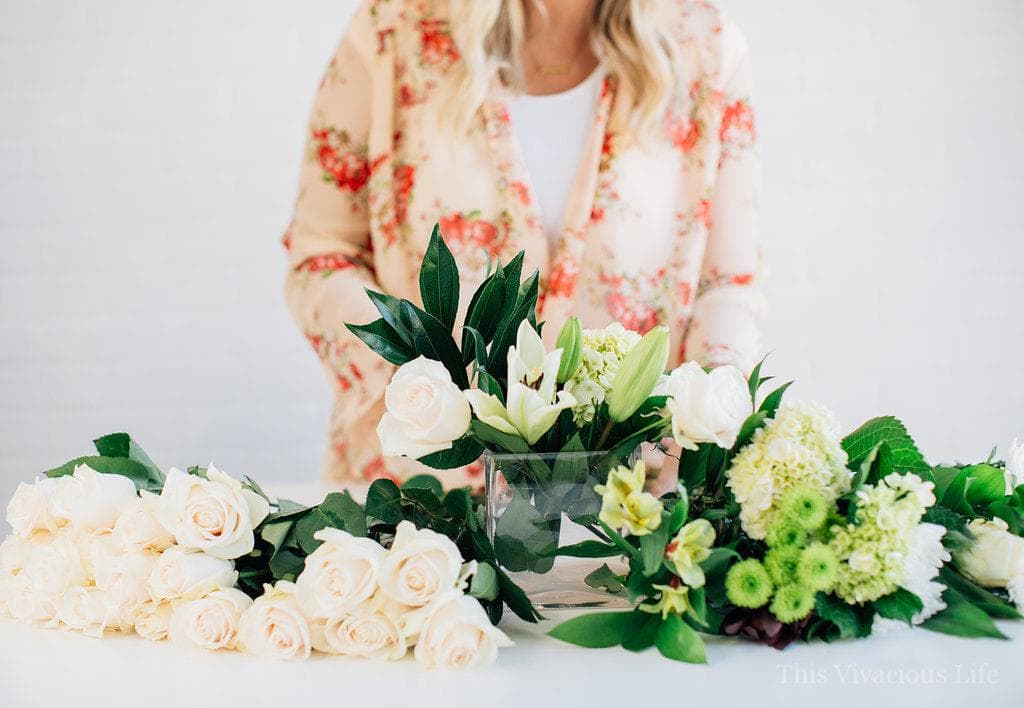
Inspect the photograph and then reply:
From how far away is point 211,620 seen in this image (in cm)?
57

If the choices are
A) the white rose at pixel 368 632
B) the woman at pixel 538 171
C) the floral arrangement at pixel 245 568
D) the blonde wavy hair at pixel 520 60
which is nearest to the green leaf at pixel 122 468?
the floral arrangement at pixel 245 568

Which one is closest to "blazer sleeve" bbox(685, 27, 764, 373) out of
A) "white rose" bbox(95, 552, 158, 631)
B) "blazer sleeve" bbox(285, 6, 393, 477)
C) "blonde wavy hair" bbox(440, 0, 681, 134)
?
"blonde wavy hair" bbox(440, 0, 681, 134)

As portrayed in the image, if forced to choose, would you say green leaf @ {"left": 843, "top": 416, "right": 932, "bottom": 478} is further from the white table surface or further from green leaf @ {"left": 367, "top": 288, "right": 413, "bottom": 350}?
green leaf @ {"left": 367, "top": 288, "right": 413, "bottom": 350}

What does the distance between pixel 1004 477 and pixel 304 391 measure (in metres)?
1.70

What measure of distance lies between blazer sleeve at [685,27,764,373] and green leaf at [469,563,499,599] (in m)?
0.89

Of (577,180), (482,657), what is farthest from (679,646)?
(577,180)

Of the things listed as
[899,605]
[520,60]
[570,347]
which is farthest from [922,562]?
[520,60]

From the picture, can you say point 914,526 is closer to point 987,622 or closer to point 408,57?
point 987,622

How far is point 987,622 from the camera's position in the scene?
57 centimetres

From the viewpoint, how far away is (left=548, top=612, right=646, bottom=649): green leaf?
21.9 inches

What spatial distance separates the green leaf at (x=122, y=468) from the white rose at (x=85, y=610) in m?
0.08

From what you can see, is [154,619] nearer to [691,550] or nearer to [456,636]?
[456,636]

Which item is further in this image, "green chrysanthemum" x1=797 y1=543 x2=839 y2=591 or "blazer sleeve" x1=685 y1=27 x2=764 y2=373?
"blazer sleeve" x1=685 y1=27 x2=764 y2=373

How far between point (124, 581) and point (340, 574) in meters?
0.15
